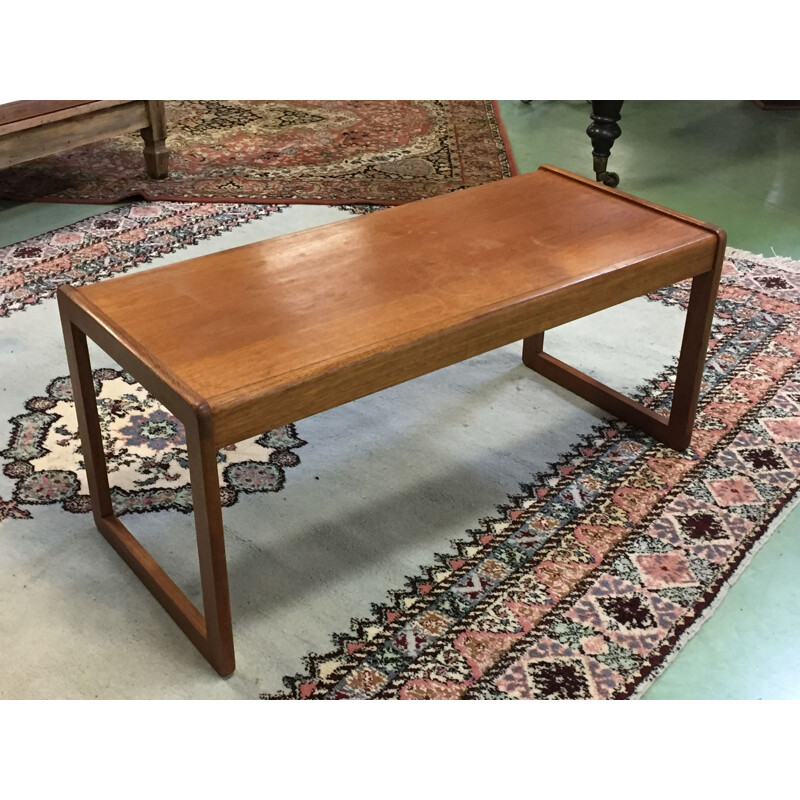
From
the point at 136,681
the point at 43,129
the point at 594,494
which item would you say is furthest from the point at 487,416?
the point at 43,129

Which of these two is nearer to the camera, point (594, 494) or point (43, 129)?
point (594, 494)

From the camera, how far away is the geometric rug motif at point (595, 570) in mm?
1704

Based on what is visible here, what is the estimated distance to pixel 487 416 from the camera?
240cm

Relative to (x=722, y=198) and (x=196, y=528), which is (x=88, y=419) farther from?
(x=722, y=198)

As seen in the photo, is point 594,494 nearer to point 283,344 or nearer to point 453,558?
point 453,558

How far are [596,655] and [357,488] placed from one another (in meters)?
0.64

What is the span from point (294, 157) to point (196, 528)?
8.43 feet

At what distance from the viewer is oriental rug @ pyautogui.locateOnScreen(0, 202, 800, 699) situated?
67.8 inches

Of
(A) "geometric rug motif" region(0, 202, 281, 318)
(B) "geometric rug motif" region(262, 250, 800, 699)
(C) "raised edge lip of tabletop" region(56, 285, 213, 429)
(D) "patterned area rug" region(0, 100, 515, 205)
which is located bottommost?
(B) "geometric rug motif" region(262, 250, 800, 699)

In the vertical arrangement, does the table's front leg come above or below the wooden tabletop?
below

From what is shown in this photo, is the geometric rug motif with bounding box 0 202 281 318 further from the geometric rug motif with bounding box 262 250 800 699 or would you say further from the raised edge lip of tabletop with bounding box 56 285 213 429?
the geometric rug motif with bounding box 262 250 800 699

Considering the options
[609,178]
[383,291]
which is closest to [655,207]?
[383,291]

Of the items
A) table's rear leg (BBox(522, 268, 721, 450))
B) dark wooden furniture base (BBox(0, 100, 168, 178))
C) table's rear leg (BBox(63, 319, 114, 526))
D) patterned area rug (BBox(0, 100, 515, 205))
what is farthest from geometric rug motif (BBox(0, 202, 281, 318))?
table's rear leg (BBox(522, 268, 721, 450))

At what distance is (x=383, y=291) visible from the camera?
1.79 metres
